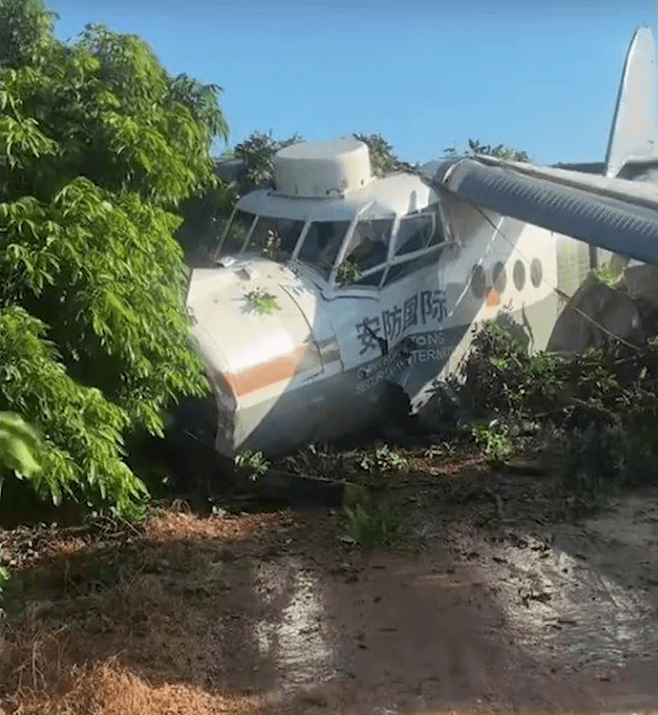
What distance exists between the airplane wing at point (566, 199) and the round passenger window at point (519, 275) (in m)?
1.25

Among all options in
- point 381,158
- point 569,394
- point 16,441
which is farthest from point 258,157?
point 16,441

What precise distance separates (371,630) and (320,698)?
1.03 m

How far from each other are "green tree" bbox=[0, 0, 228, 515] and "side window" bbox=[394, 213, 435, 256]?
9.05ft

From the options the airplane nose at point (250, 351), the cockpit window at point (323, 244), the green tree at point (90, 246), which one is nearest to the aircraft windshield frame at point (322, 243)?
the cockpit window at point (323, 244)

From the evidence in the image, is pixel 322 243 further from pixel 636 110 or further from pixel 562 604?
pixel 636 110

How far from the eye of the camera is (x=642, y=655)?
7172 millimetres

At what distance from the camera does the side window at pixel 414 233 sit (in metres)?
11.8

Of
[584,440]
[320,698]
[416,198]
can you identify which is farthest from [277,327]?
[320,698]

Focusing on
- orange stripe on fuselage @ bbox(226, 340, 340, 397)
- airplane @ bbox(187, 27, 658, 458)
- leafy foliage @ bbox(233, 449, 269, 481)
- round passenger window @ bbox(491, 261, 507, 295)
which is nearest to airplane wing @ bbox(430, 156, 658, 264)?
airplane @ bbox(187, 27, 658, 458)

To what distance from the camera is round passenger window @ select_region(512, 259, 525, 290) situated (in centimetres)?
1312

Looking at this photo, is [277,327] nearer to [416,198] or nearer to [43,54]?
[416,198]

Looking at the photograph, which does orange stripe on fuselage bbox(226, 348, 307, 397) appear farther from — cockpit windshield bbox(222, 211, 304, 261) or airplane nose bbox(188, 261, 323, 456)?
cockpit windshield bbox(222, 211, 304, 261)

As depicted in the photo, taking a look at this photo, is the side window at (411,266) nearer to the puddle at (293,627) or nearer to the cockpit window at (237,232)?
the cockpit window at (237,232)

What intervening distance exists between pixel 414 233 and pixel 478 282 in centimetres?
116
